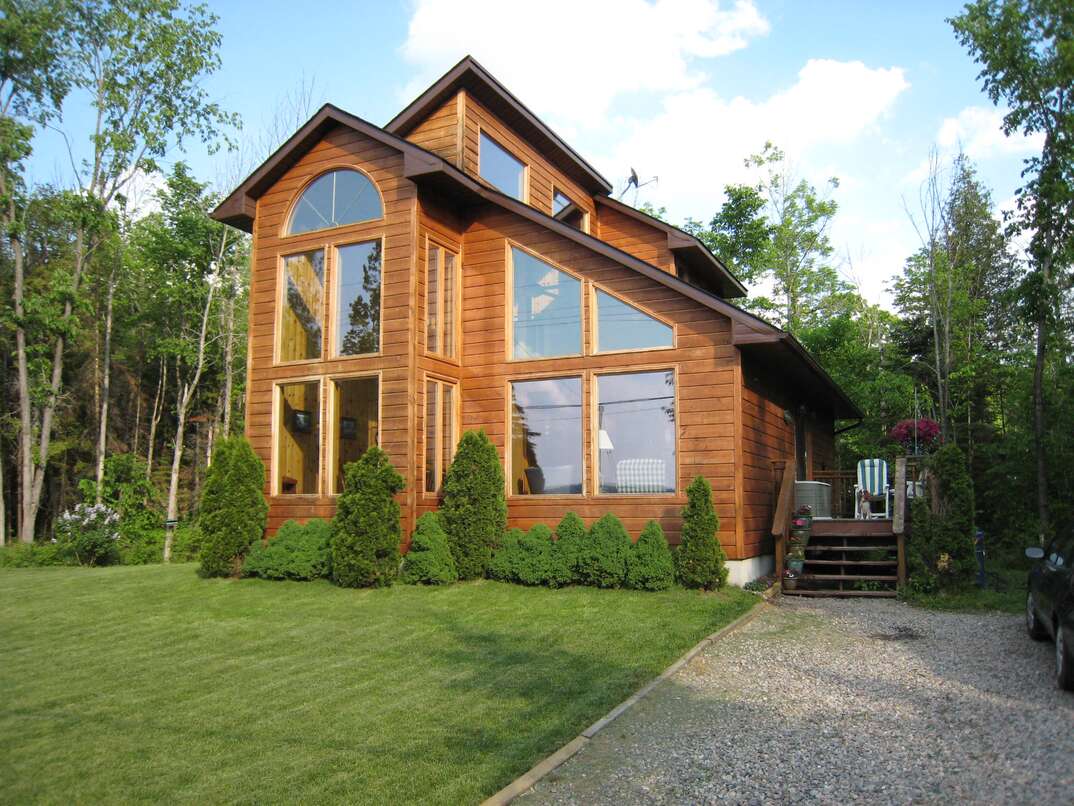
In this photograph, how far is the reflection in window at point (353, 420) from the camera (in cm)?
1130

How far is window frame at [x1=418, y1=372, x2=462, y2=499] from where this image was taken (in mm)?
11031

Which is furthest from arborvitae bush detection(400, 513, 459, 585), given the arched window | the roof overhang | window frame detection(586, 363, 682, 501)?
the roof overhang

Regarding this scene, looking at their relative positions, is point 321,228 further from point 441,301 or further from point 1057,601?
point 1057,601

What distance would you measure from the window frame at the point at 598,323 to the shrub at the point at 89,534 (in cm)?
1044

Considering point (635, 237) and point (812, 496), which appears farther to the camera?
point (635, 237)

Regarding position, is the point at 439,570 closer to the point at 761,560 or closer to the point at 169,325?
the point at 761,560

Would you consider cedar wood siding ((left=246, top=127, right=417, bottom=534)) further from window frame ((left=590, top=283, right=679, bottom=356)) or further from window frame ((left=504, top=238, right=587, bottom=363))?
window frame ((left=590, top=283, right=679, bottom=356))

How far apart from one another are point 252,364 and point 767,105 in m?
22.0

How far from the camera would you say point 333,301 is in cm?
1189

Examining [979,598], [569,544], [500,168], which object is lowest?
[979,598]

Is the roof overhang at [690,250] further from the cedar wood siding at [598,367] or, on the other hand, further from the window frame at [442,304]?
the window frame at [442,304]

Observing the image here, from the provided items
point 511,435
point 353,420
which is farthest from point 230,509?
point 511,435

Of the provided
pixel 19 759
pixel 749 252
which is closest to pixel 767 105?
pixel 749 252

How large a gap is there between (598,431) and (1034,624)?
5666 mm
